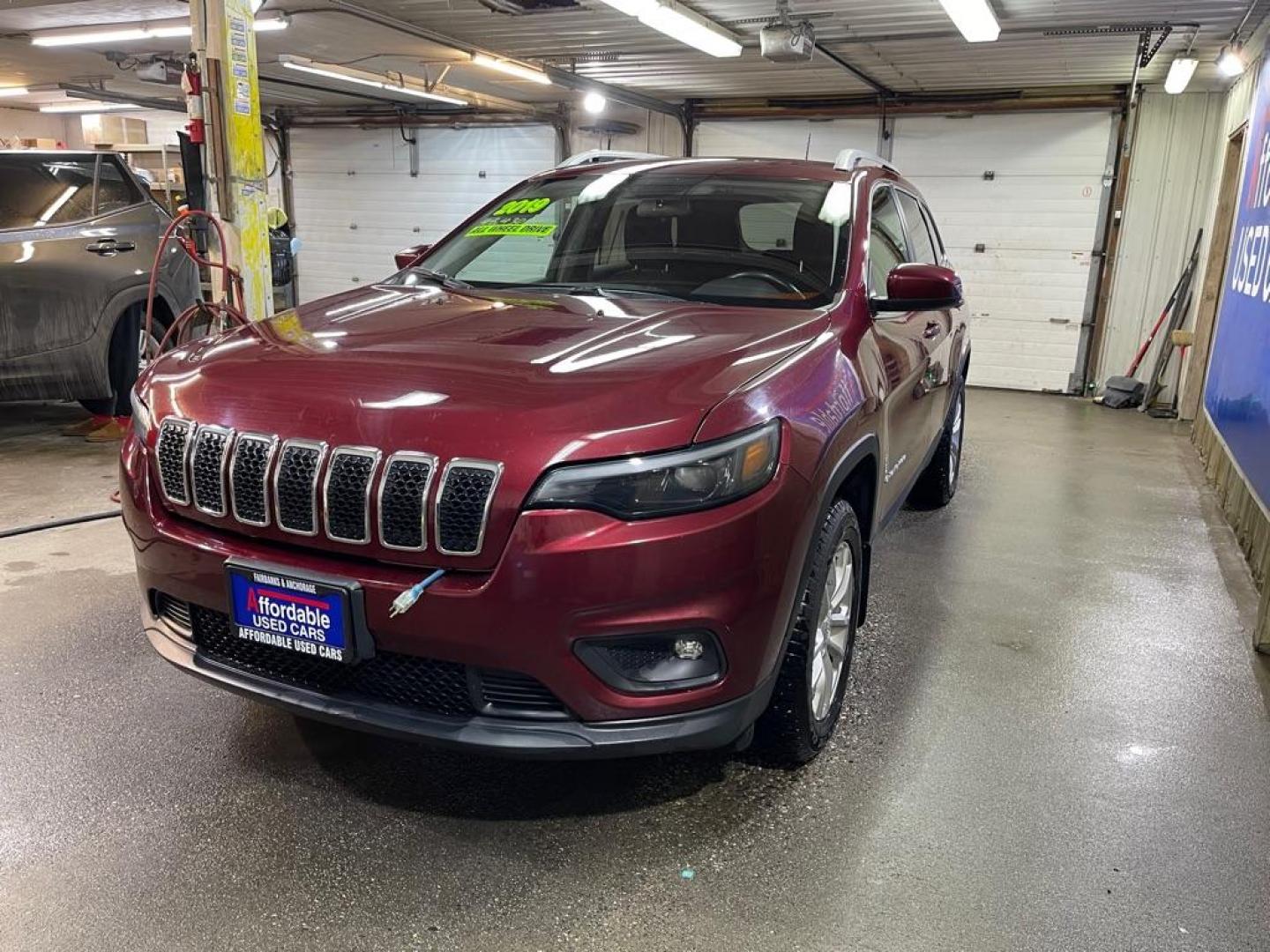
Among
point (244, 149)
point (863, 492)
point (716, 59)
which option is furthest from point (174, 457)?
point (716, 59)

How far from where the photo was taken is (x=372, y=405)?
1.89 meters

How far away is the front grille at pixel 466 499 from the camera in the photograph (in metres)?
1.76

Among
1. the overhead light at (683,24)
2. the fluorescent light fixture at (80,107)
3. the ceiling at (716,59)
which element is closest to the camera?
the overhead light at (683,24)

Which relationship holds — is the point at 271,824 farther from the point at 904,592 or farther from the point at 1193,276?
A: the point at 1193,276

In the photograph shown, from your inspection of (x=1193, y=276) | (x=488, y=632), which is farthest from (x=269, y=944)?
(x=1193, y=276)

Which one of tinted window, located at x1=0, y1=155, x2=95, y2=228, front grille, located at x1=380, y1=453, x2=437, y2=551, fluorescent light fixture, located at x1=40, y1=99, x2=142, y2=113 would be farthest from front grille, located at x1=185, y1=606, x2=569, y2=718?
fluorescent light fixture, located at x1=40, y1=99, x2=142, y2=113

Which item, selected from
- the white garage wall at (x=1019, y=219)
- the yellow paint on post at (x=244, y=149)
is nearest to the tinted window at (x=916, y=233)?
the yellow paint on post at (x=244, y=149)

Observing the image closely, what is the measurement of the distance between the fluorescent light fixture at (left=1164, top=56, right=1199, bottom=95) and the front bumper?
25.2 feet

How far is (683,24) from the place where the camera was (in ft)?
21.7

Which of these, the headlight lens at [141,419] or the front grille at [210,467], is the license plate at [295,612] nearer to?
the front grille at [210,467]

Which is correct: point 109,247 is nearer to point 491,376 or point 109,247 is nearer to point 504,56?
point 504,56

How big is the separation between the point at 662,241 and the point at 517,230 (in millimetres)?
532

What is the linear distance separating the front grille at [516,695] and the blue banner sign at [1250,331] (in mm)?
3782

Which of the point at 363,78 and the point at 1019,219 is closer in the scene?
the point at 363,78
